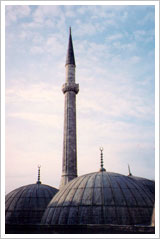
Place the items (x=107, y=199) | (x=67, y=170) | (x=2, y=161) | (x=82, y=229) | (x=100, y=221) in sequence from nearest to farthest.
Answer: (x=2, y=161) < (x=82, y=229) < (x=100, y=221) < (x=107, y=199) < (x=67, y=170)

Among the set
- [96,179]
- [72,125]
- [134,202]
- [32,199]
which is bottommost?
[32,199]

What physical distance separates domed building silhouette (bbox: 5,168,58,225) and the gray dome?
24.6 feet

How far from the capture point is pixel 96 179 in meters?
16.6

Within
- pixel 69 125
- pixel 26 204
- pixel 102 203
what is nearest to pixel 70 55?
pixel 69 125

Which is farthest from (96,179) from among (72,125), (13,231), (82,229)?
(72,125)

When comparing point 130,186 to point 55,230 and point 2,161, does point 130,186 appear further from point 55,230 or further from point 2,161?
point 2,161

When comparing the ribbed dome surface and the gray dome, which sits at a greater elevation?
the gray dome

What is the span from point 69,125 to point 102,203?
17440 mm

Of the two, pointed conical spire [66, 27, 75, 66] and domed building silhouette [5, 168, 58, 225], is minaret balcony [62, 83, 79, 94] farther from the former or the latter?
domed building silhouette [5, 168, 58, 225]

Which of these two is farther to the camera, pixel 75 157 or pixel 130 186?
pixel 75 157

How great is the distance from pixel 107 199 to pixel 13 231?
549 cm

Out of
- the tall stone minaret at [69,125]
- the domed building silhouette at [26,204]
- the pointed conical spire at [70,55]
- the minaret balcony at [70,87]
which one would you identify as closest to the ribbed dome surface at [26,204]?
the domed building silhouette at [26,204]

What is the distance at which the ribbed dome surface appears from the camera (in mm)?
23028

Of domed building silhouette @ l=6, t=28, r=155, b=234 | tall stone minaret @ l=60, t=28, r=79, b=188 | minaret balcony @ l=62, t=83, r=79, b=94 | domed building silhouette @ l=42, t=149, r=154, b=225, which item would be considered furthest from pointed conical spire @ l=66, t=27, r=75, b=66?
domed building silhouette @ l=42, t=149, r=154, b=225
